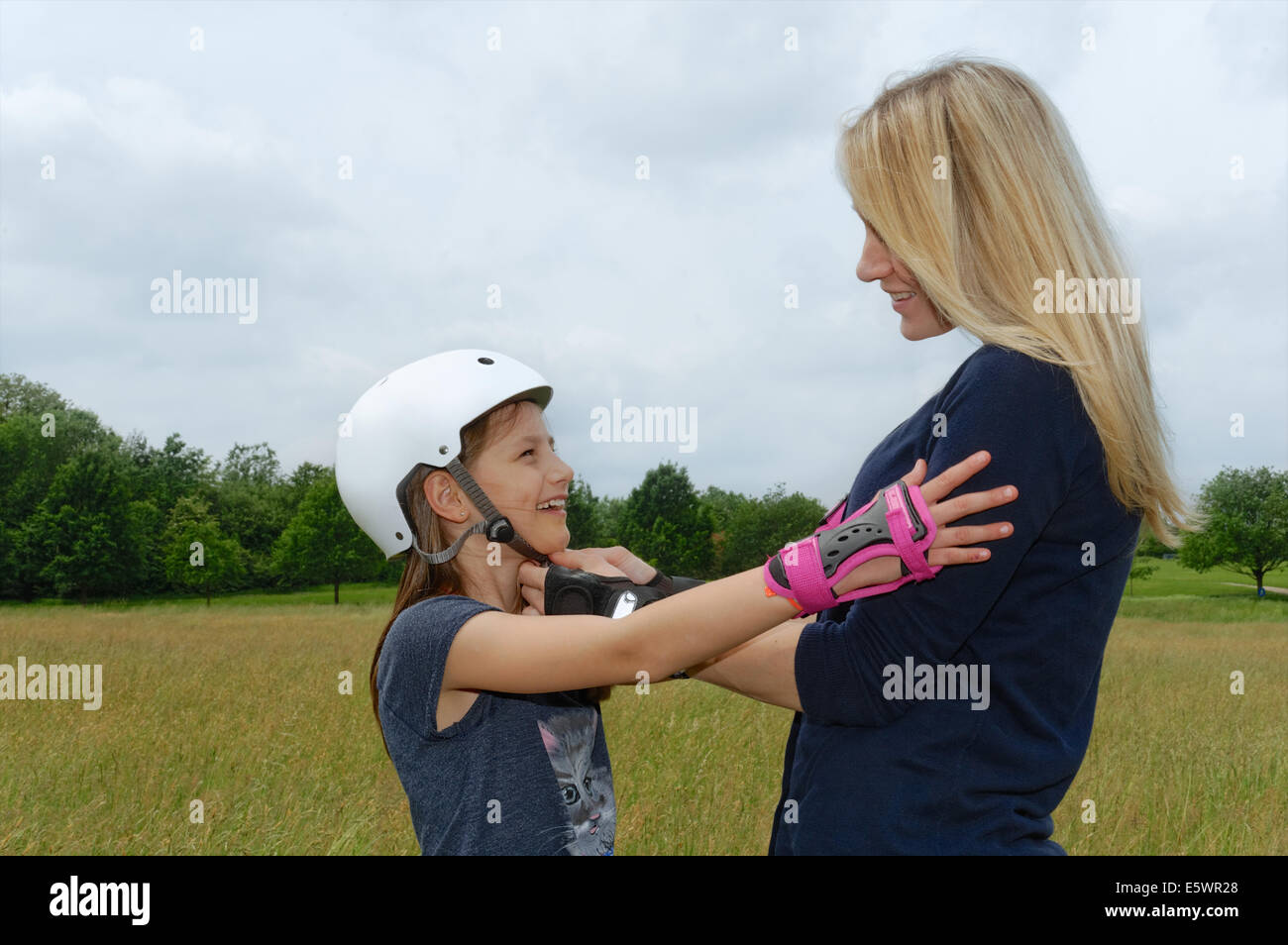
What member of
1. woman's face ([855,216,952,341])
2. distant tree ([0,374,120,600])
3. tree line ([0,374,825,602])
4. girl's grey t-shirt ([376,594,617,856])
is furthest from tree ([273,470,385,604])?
woman's face ([855,216,952,341])

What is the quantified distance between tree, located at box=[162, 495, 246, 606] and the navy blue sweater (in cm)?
5006

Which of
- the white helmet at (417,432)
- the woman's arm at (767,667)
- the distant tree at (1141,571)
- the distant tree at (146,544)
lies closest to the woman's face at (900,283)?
the woman's arm at (767,667)

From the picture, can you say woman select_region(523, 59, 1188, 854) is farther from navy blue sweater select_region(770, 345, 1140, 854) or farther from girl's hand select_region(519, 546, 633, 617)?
girl's hand select_region(519, 546, 633, 617)

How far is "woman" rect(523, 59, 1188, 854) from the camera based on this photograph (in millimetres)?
2111

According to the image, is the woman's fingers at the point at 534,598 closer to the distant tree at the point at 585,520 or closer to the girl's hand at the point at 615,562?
the girl's hand at the point at 615,562

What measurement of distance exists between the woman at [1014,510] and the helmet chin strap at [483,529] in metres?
1.13

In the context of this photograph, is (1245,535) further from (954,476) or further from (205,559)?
(954,476)

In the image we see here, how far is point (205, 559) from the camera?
47281mm

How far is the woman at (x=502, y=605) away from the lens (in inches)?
86.4

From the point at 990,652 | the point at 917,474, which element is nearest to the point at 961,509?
the point at 917,474

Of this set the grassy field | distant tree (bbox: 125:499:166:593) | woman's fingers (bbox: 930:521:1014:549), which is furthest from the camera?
distant tree (bbox: 125:499:166:593)

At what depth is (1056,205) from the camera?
2297 mm
